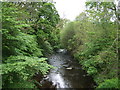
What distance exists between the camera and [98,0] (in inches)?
222

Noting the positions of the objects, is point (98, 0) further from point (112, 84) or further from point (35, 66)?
point (35, 66)

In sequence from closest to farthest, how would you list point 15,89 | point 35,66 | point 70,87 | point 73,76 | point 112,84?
point 35,66 → point 15,89 → point 112,84 → point 70,87 → point 73,76

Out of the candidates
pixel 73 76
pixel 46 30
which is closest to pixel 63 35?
pixel 46 30

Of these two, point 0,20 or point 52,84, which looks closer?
point 0,20

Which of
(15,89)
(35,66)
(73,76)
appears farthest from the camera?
(73,76)

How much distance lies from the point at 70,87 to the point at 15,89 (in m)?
3.96

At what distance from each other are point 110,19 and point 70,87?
180 inches

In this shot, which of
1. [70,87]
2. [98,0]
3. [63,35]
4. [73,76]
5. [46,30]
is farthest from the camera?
[63,35]

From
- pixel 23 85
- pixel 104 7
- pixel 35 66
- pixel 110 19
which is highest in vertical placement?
pixel 104 7

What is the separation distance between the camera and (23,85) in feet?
10.1

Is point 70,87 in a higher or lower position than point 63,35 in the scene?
lower

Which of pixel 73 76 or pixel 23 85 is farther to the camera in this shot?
pixel 73 76

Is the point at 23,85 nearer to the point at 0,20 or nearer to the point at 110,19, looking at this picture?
the point at 0,20

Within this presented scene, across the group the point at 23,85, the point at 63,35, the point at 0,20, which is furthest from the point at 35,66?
the point at 63,35
